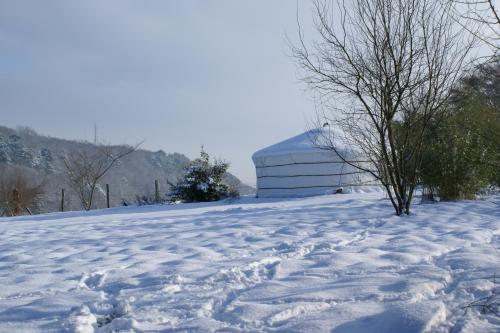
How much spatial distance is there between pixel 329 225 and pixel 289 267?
1944 millimetres

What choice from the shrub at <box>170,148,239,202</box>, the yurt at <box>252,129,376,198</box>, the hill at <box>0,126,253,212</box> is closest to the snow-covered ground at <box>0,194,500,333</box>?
the yurt at <box>252,129,376,198</box>

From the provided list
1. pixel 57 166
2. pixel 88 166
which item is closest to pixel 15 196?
pixel 88 166

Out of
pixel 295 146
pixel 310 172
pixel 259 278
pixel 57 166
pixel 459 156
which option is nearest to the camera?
pixel 259 278

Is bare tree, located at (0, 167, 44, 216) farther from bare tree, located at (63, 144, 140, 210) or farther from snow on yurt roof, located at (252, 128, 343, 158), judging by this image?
snow on yurt roof, located at (252, 128, 343, 158)

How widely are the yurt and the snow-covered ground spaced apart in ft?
17.5

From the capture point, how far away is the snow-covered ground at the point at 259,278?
1.90 meters

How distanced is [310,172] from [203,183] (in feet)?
8.51

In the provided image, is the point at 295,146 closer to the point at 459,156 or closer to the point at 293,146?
the point at 293,146

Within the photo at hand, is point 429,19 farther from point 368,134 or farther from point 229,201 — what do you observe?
point 229,201

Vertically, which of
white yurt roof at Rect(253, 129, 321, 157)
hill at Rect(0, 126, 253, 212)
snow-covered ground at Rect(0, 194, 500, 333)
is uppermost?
hill at Rect(0, 126, 253, 212)

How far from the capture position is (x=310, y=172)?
33.5 feet

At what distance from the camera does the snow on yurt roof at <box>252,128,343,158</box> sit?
1015 cm

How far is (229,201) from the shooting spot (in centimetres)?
1000

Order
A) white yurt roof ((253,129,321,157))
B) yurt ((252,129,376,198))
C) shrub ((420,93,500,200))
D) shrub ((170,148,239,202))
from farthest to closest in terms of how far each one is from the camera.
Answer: shrub ((170,148,239,202)), white yurt roof ((253,129,321,157)), yurt ((252,129,376,198)), shrub ((420,93,500,200))
